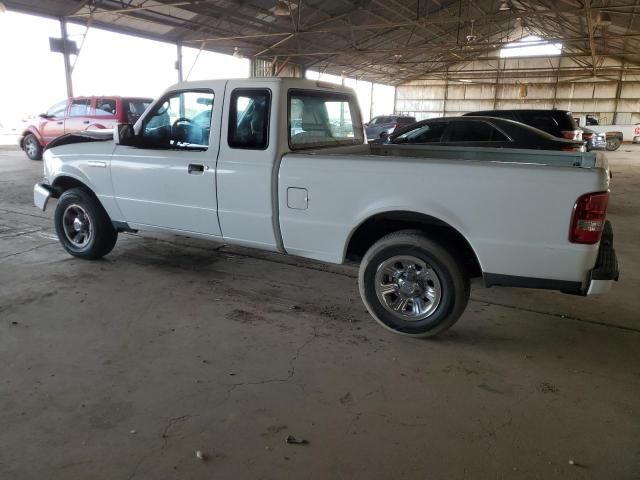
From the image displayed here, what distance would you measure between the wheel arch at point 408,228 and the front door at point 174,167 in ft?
4.22

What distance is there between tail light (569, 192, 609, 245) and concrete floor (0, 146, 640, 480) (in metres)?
0.93

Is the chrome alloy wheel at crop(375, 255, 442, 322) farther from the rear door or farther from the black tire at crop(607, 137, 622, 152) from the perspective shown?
the black tire at crop(607, 137, 622, 152)

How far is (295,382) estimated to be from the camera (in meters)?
2.95

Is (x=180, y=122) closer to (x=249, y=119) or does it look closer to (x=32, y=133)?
(x=249, y=119)

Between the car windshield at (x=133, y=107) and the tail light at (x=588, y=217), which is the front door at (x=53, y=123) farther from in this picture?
the tail light at (x=588, y=217)

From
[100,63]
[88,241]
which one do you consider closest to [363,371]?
[88,241]

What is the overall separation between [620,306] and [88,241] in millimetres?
5308

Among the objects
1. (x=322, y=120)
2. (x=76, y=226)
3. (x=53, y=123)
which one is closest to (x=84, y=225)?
(x=76, y=226)

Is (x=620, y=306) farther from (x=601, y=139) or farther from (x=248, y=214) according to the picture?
(x=601, y=139)

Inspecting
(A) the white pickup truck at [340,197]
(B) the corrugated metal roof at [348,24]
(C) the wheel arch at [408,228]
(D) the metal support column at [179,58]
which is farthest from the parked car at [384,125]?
(C) the wheel arch at [408,228]

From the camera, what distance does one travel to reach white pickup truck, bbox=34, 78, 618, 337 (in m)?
2.96

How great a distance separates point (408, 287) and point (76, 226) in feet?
12.3

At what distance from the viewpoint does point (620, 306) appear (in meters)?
4.20

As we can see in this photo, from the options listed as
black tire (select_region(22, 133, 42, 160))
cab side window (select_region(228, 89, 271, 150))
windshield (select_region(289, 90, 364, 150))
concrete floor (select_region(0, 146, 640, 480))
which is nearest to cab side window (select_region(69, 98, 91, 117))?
black tire (select_region(22, 133, 42, 160))
